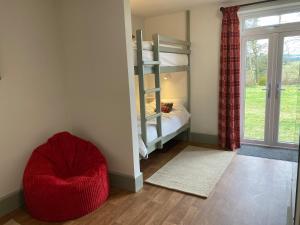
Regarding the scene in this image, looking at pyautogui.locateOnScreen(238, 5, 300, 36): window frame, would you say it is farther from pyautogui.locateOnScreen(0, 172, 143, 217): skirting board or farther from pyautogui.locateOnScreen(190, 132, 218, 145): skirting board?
pyautogui.locateOnScreen(0, 172, 143, 217): skirting board

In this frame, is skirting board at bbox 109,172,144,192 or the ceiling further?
the ceiling

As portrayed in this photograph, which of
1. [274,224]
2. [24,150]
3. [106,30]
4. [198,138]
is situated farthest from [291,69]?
[24,150]

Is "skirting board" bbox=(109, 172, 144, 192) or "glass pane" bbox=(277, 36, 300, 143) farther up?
→ "glass pane" bbox=(277, 36, 300, 143)

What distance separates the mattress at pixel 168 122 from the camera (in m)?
2.89

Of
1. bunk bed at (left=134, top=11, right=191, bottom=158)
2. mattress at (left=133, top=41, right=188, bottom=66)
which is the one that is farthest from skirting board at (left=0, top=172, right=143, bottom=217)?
mattress at (left=133, top=41, right=188, bottom=66)

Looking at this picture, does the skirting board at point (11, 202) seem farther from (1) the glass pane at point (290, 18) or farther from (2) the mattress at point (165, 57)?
(1) the glass pane at point (290, 18)

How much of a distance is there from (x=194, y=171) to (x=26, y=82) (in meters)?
2.30

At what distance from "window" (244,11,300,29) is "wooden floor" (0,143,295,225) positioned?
217cm

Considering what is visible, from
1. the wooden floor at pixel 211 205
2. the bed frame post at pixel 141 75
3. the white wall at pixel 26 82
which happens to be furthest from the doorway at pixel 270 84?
the white wall at pixel 26 82

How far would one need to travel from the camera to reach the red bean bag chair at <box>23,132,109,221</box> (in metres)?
2.17

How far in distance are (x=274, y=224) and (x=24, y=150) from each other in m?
2.55

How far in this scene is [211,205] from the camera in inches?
92.6

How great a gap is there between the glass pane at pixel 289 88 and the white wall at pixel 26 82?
326cm

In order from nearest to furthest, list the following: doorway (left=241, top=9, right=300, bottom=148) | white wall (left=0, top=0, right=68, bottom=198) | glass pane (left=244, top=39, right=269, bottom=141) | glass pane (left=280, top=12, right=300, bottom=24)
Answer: white wall (left=0, top=0, right=68, bottom=198), glass pane (left=280, top=12, right=300, bottom=24), doorway (left=241, top=9, right=300, bottom=148), glass pane (left=244, top=39, right=269, bottom=141)
